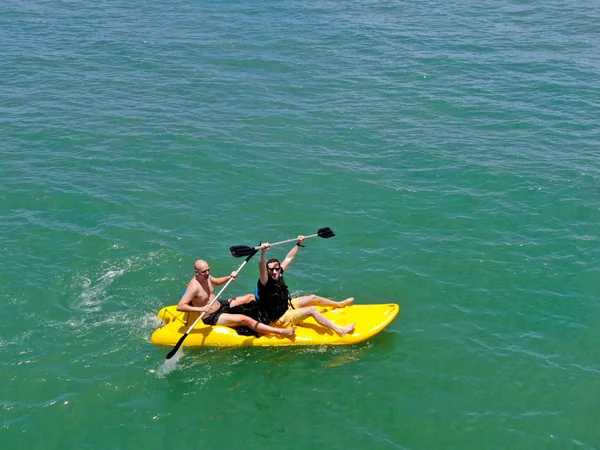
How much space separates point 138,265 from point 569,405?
28.7 feet

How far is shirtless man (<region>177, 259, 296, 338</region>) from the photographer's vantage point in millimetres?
11414

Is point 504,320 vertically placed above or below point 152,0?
below

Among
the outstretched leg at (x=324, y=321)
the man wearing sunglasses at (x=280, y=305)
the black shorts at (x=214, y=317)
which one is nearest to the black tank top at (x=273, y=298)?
the man wearing sunglasses at (x=280, y=305)

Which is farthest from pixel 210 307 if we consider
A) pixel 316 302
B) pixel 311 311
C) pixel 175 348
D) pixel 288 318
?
pixel 316 302

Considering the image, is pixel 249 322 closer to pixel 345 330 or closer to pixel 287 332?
pixel 287 332

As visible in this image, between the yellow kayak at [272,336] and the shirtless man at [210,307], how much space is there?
127 millimetres

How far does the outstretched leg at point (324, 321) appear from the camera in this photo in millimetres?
11617

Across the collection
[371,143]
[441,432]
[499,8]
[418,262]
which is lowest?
[441,432]

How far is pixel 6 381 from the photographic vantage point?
36.1ft

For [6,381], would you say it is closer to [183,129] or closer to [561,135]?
[183,129]

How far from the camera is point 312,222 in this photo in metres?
15.6

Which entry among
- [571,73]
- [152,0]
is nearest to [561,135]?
[571,73]

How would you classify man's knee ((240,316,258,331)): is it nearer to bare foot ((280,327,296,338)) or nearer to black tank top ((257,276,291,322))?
black tank top ((257,276,291,322))

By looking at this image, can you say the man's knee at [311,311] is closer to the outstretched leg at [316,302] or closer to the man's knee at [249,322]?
the outstretched leg at [316,302]
